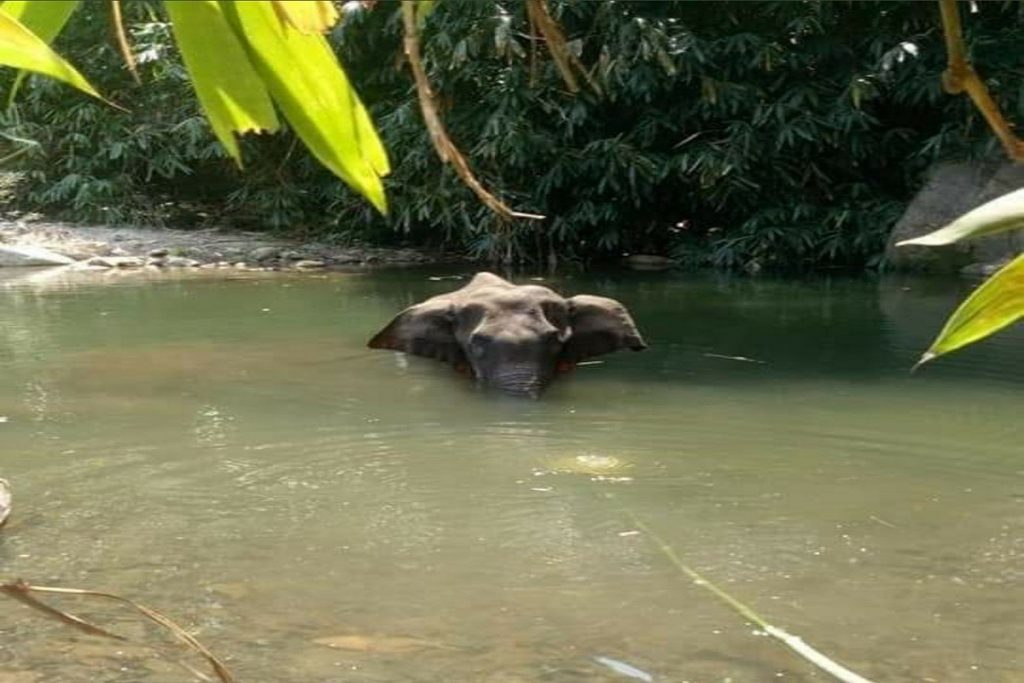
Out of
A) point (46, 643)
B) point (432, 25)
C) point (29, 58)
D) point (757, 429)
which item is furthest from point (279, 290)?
point (29, 58)

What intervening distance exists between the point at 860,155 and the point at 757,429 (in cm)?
804

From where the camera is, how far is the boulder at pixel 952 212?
40.1 ft

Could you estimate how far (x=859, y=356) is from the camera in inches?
298

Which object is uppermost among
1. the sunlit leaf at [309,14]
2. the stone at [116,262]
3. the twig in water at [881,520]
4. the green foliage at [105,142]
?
the green foliage at [105,142]

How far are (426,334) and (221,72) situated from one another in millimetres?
6834

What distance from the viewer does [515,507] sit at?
4508 millimetres

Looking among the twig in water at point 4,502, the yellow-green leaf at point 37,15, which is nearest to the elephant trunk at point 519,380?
the twig in water at point 4,502

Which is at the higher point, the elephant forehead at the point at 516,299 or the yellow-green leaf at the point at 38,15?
the yellow-green leaf at the point at 38,15

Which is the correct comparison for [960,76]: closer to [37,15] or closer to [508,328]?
[37,15]

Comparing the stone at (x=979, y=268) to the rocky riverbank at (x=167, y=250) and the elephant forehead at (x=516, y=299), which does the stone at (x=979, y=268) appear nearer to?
the rocky riverbank at (x=167, y=250)

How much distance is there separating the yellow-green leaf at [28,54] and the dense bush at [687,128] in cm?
1149

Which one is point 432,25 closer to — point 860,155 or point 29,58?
point 860,155

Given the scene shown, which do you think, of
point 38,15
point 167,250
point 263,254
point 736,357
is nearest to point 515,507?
point 736,357

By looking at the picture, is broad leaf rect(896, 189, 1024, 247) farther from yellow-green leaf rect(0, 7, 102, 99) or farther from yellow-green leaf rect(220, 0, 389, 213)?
yellow-green leaf rect(0, 7, 102, 99)
